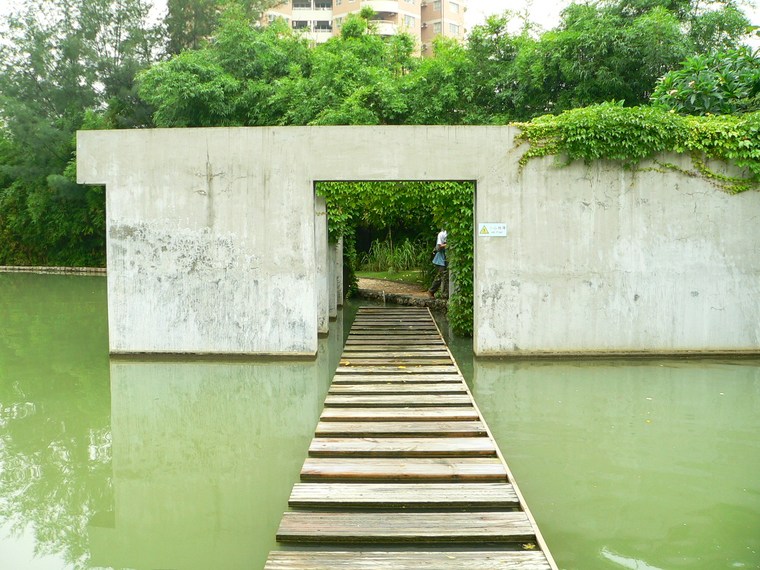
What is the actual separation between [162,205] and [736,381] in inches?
241

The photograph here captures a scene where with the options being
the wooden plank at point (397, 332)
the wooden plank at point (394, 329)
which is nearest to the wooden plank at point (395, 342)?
the wooden plank at point (397, 332)

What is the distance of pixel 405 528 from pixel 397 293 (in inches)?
404

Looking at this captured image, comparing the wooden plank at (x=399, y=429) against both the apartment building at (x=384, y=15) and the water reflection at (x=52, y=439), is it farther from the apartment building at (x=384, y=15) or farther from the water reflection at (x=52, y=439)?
the apartment building at (x=384, y=15)

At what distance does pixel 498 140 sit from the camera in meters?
7.89

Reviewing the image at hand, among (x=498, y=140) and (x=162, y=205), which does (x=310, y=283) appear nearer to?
(x=162, y=205)

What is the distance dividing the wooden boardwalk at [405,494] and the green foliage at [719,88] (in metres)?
6.09

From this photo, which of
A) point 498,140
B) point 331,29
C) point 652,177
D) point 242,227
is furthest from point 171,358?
point 331,29

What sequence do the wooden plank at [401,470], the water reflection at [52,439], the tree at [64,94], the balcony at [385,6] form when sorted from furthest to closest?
1. the balcony at [385,6]
2. the tree at [64,94]
3. the wooden plank at [401,470]
4. the water reflection at [52,439]

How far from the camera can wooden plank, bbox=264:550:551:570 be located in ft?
10.0

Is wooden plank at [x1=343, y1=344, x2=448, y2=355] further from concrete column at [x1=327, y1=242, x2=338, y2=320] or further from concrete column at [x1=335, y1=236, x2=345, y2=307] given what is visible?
concrete column at [x1=335, y1=236, x2=345, y2=307]

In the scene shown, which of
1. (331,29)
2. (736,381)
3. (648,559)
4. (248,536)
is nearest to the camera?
(648,559)

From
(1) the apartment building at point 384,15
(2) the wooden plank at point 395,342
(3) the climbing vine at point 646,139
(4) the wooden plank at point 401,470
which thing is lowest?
(4) the wooden plank at point 401,470

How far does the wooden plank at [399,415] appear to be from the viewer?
5160 mm

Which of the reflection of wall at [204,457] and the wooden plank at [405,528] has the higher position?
the wooden plank at [405,528]
